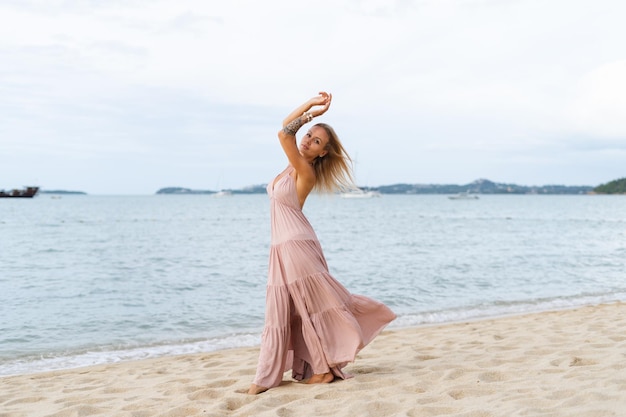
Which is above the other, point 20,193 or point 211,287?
point 20,193

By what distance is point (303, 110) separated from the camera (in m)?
4.82

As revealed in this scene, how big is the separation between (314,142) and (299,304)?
1.34m

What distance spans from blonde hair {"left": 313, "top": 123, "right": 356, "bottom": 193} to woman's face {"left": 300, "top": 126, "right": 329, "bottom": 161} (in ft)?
0.14

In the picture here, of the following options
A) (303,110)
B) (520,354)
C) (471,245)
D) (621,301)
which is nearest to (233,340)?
(520,354)

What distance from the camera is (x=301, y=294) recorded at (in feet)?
16.3

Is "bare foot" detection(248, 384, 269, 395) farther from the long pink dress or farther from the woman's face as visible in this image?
the woman's face

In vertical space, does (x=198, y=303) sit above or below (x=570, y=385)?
below

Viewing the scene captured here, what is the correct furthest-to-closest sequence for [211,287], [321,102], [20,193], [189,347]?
[20,193] → [211,287] → [189,347] → [321,102]

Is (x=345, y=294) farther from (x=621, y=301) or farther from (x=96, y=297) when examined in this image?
(x=96, y=297)

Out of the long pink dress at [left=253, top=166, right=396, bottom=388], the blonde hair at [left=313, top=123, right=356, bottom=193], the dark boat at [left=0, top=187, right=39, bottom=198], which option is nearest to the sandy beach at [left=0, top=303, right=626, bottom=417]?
the long pink dress at [left=253, top=166, right=396, bottom=388]

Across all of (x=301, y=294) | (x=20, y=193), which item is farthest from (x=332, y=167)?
(x=20, y=193)

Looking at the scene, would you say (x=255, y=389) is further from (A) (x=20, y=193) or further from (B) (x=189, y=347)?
(A) (x=20, y=193)

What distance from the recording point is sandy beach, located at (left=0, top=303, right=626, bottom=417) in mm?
4293

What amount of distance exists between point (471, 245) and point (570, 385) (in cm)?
2541
